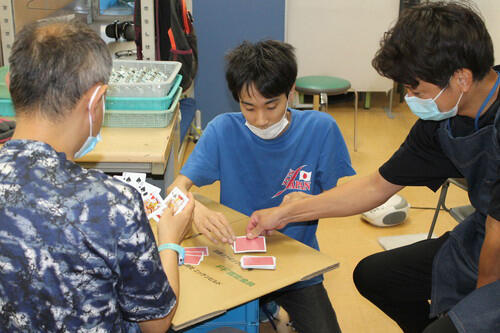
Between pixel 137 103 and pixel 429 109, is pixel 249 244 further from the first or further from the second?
pixel 137 103

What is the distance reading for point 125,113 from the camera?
2309 millimetres

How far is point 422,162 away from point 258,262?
0.68 meters

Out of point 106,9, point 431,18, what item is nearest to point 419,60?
point 431,18

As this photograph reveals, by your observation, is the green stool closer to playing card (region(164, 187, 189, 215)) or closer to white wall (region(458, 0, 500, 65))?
white wall (region(458, 0, 500, 65))

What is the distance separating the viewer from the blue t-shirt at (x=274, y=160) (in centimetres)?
198

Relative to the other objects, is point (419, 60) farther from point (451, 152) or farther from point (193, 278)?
point (193, 278)

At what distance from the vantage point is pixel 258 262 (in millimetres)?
1502

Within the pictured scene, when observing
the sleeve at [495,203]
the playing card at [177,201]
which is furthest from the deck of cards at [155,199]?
the sleeve at [495,203]

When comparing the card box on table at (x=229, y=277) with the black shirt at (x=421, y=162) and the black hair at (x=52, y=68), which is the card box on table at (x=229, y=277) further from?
the black hair at (x=52, y=68)

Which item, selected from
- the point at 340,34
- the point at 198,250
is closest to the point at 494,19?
the point at 340,34

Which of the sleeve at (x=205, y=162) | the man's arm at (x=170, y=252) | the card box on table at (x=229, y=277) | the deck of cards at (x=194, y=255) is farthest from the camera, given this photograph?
the sleeve at (x=205, y=162)

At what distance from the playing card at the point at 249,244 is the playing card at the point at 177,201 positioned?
0.20m

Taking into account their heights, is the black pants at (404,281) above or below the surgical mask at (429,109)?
below

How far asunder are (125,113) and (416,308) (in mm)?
1415
